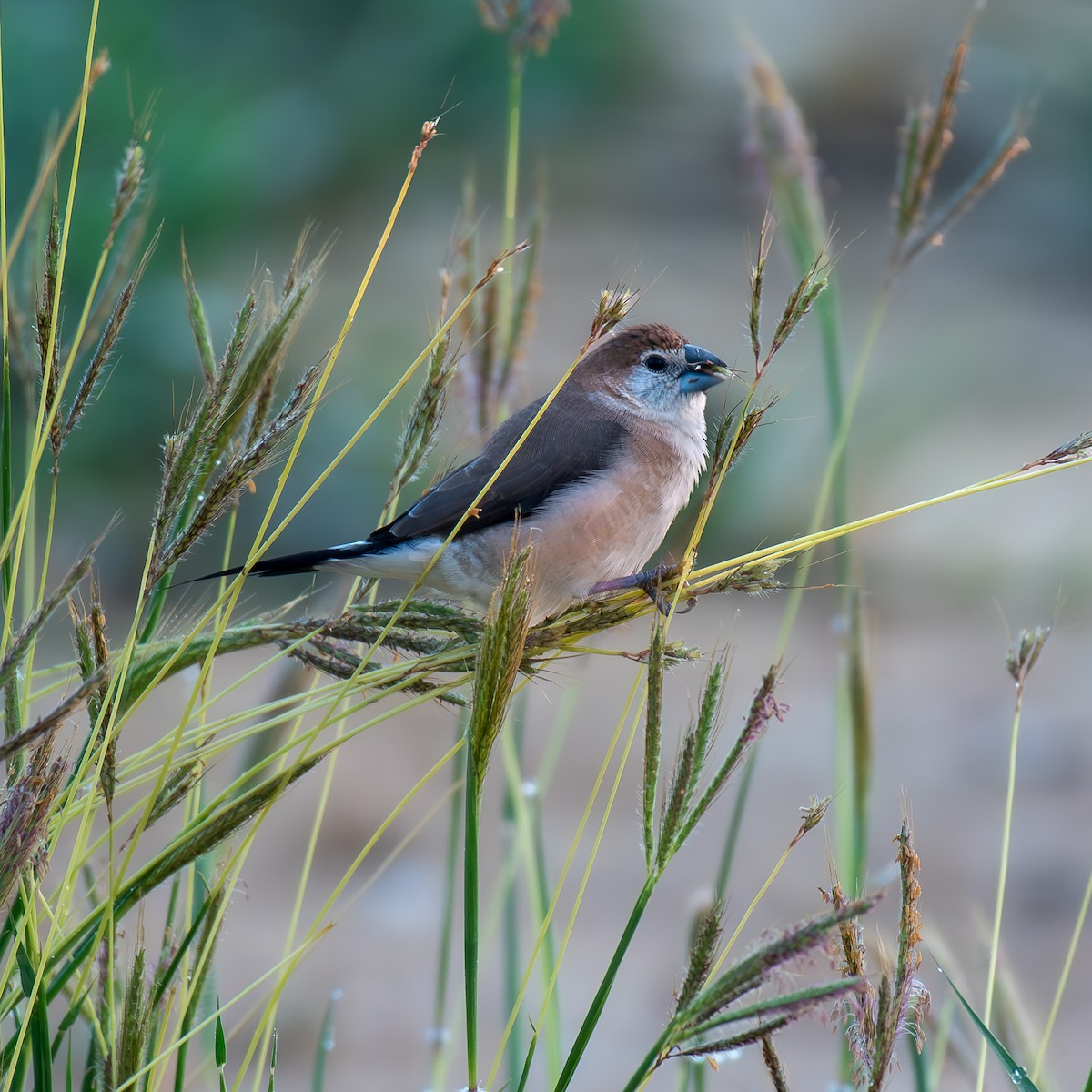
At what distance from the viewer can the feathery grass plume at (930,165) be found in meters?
1.98

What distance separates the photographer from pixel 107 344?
1326 mm

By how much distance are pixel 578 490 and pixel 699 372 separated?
582 mm

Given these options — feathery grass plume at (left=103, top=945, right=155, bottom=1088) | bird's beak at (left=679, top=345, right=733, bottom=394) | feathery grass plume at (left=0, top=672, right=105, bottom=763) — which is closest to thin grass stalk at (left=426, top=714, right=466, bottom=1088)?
feathery grass plume at (left=103, top=945, right=155, bottom=1088)

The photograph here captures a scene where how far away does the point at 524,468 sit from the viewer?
285cm

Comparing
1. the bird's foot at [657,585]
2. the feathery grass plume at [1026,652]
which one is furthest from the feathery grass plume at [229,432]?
the feathery grass plume at [1026,652]

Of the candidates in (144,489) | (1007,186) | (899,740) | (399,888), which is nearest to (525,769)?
(399,888)

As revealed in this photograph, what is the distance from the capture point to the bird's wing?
2666 mm

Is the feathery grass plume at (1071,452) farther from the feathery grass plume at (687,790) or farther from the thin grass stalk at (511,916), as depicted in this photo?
the thin grass stalk at (511,916)

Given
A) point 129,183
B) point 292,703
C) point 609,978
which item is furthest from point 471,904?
point 129,183

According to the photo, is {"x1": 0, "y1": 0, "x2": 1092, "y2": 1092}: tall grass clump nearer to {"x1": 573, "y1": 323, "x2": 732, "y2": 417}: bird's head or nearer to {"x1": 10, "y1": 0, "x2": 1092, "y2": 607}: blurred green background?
{"x1": 573, "y1": 323, "x2": 732, "y2": 417}: bird's head

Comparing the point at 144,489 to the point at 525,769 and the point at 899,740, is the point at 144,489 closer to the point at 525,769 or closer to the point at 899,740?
the point at 525,769

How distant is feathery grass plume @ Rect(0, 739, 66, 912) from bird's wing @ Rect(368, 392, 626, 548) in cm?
139

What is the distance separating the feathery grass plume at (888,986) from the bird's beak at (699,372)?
193cm

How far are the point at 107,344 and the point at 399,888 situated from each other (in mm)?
5099
